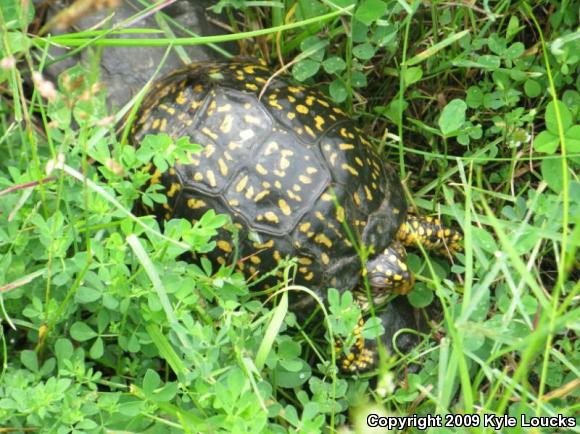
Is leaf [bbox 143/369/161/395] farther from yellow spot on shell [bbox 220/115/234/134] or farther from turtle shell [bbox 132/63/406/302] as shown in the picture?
yellow spot on shell [bbox 220/115/234/134]

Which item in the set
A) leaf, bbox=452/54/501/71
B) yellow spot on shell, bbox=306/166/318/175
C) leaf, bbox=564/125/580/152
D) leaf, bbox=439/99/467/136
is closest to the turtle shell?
yellow spot on shell, bbox=306/166/318/175

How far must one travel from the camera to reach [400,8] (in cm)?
238

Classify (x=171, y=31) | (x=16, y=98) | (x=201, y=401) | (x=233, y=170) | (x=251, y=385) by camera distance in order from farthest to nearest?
(x=171, y=31) → (x=233, y=170) → (x=16, y=98) → (x=251, y=385) → (x=201, y=401)

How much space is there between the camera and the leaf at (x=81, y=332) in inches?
76.1

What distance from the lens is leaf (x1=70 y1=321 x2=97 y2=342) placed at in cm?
193

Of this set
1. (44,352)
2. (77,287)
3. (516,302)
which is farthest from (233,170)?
(516,302)

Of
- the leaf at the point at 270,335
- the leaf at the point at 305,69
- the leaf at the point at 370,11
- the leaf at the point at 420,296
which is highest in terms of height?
the leaf at the point at 370,11

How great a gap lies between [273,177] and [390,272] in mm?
493

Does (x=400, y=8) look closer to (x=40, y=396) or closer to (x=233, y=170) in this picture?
(x=233, y=170)

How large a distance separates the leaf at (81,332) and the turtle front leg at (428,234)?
1054mm

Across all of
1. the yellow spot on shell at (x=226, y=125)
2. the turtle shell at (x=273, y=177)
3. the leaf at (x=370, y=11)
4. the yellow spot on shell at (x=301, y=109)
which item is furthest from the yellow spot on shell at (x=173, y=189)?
the leaf at (x=370, y=11)

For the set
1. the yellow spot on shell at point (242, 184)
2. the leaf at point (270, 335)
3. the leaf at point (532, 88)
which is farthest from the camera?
the leaf at point (532, 88)

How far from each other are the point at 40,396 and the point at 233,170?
85 centimetres

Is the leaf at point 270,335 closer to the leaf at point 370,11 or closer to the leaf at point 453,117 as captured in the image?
the leaf at point 453,117
